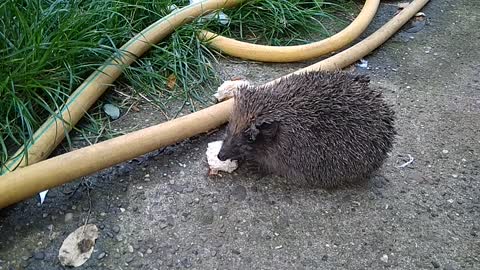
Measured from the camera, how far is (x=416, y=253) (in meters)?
2.27

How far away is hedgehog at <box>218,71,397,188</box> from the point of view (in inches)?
96.0

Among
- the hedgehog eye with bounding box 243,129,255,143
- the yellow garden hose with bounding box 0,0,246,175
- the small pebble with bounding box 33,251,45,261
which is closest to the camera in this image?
the small pebble with bounding box 33,251,45,261

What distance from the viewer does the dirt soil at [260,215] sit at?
222 cm

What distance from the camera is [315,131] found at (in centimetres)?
245

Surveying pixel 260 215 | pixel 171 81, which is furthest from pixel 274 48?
pixel 260 215

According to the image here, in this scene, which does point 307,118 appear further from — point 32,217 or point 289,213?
point 32,217

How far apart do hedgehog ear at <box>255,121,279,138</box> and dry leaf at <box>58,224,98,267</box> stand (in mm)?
924

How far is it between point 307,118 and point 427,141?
911 mm

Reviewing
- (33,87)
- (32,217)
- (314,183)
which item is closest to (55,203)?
(32,217)

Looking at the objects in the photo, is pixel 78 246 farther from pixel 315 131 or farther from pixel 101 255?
pixel 315 131

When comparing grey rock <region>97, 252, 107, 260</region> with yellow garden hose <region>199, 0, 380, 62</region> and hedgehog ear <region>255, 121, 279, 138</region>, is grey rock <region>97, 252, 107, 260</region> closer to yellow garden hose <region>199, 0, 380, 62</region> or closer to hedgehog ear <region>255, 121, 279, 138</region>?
hedgehog ear <region>255, 121, 279, 138</region>

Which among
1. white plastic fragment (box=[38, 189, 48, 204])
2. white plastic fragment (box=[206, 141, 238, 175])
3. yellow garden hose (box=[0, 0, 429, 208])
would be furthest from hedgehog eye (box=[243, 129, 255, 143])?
white plastic fragment (box=[38, 189, 48, 204])

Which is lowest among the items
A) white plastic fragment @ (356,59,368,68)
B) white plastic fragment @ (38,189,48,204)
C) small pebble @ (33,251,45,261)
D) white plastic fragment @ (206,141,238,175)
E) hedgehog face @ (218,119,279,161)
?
white plastic fragment @ (356,59,368,68)

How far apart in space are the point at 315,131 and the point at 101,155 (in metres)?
1.05
